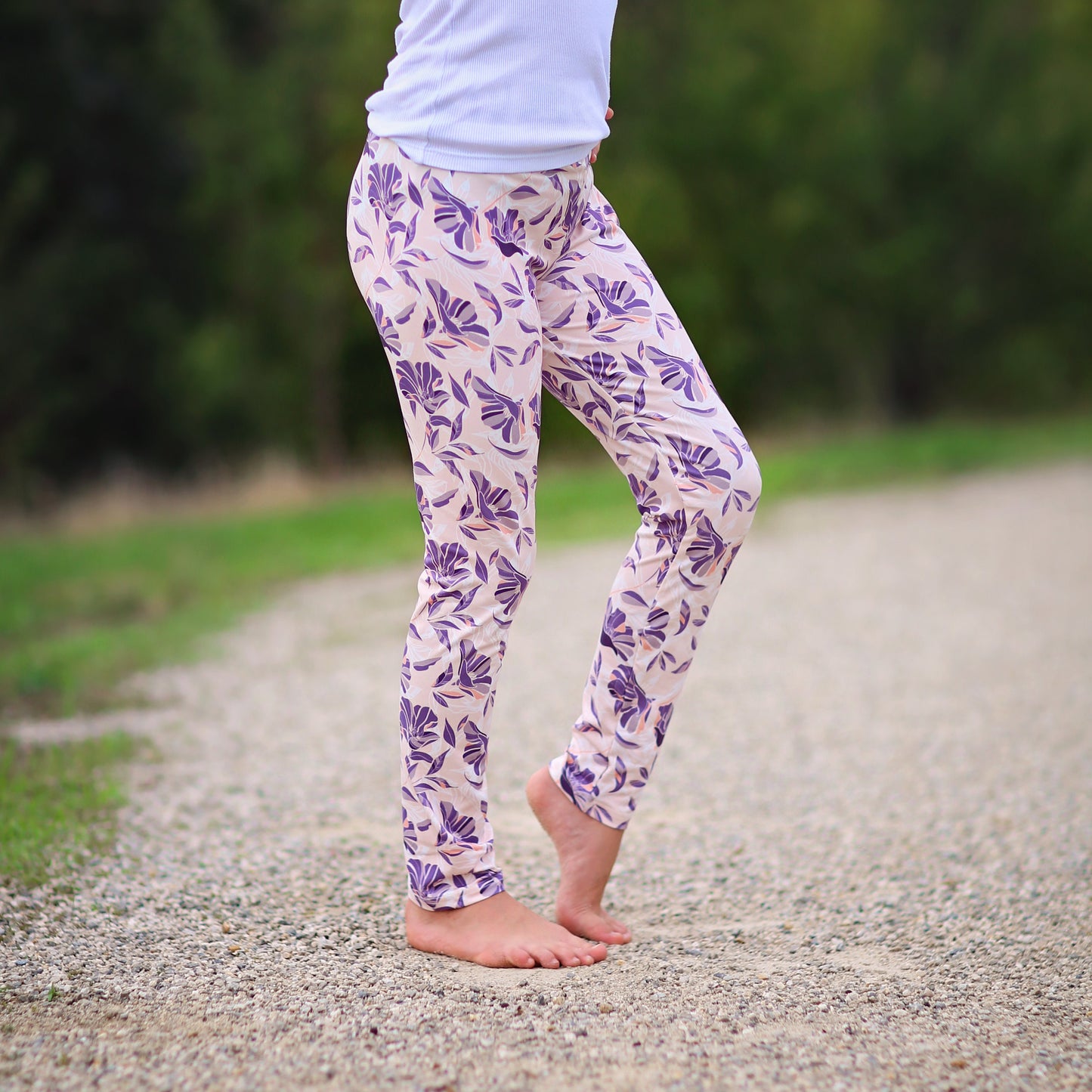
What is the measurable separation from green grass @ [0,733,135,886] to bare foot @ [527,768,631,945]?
0.99 metres

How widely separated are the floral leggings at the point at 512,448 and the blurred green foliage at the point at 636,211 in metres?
13.2

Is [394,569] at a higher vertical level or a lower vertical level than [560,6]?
lower

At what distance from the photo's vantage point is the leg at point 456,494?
1976 millimetres

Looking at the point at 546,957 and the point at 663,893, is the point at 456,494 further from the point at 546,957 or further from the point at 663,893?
the point at 663,893

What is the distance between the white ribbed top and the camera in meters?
1.95

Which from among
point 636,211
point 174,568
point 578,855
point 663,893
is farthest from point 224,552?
point 636,211

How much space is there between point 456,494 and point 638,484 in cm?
31

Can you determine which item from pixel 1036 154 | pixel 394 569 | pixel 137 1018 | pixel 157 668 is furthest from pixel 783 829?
pixel 1036 154

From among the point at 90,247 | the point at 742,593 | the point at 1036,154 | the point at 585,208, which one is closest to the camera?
the point at 585,208

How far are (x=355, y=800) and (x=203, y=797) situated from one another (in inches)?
15.5

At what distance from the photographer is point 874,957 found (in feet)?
7.18

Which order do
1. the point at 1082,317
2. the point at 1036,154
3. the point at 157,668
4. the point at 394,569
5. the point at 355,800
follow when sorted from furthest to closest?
the point at 1082,317, the point at 1036,154, the point at 394,569, the point at 157,668, the point at 355,800

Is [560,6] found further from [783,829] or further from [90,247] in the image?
[90,247]

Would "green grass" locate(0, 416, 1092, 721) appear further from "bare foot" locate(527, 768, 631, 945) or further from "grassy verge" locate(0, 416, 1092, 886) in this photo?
"bare foot" locate(527, 768, 631, 945)
